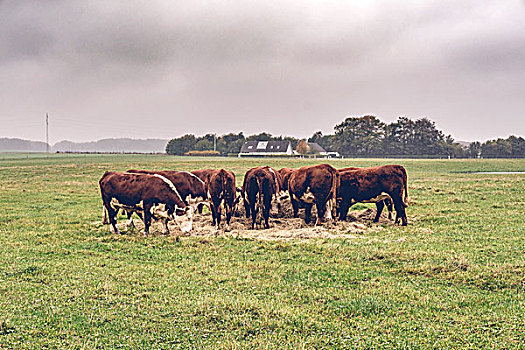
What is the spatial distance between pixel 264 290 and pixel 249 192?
6.53 metres

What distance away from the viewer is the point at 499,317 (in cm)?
610

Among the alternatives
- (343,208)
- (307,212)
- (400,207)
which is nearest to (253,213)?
(307,212)

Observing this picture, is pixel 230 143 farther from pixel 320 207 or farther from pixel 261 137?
pixel 320 207

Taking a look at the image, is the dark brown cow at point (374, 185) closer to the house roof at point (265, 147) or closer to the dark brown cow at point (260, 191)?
the dark brown cow at point (260, 191)

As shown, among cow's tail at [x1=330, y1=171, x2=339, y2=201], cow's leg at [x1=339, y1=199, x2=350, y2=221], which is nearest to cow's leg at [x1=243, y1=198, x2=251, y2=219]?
cow's tail at [x1=330, y1=171, x2=339, y2=201]

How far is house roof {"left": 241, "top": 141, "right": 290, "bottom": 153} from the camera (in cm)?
11938

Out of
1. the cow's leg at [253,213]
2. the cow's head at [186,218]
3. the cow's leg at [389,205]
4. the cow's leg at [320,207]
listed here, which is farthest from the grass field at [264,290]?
the cow's leg at [253,213]

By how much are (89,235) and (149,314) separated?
23.1ft

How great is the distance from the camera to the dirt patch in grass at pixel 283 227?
40.2ft

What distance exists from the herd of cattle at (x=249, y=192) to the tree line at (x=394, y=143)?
9640 cm

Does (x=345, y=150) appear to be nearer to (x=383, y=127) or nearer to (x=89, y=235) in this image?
(x=383, y=127)

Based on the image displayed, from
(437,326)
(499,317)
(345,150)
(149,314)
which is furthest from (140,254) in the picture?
(345,150)

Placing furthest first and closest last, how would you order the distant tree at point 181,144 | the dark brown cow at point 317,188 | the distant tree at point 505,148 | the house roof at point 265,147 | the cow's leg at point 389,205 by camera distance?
the distant tree at point 181,144 → the house roof at point 265,147 → the distant tree at point 505,148 → the cow's leg at point 389,205 → the dark brown cow at point 317,188

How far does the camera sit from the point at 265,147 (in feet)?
396
